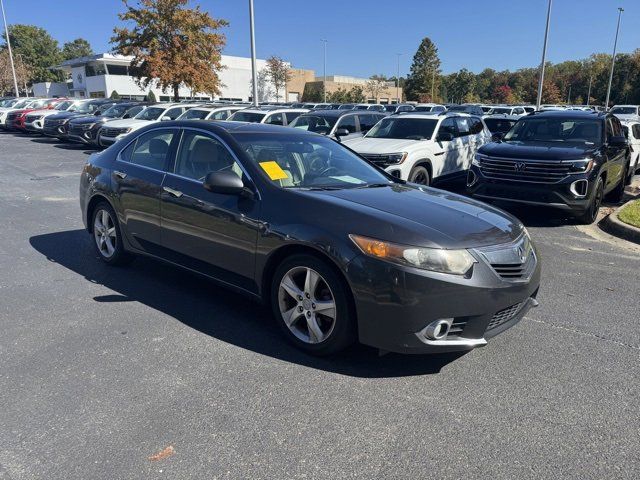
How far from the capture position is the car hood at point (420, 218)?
339 centimetres

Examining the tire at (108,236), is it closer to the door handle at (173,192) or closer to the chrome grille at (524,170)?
the door handle at (173,192)

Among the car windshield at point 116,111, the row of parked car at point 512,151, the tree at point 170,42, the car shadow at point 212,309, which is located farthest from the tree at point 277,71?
the car shadow at point 212,309

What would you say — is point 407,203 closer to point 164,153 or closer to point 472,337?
point 472,337

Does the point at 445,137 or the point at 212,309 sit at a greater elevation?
the point at 445,137

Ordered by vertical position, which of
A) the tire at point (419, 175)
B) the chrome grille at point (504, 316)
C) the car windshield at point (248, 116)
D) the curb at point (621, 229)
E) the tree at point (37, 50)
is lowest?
the curb at point (621, 229)

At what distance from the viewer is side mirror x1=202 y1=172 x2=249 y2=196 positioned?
13.0ft

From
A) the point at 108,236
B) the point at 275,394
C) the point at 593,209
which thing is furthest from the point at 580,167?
the point at 108,236

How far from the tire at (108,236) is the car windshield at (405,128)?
252 inches

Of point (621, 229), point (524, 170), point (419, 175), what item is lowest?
point (621, 229)

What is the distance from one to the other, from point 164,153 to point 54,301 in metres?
1.68

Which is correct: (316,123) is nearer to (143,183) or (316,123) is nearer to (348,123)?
(348,123)

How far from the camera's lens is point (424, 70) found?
2830 inches

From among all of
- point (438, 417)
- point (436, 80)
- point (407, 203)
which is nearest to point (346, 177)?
point (407, 203)

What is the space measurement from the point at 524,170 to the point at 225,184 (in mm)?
5674
